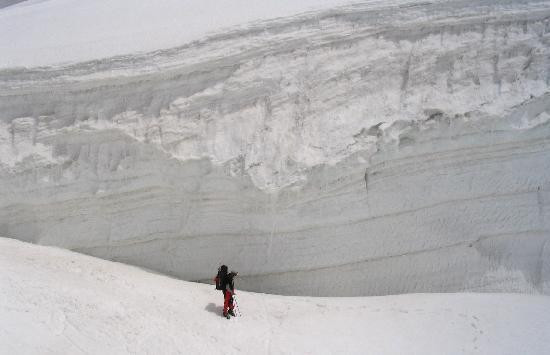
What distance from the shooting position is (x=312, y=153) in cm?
646

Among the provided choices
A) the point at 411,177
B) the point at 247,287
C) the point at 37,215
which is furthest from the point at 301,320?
the point at 37,215

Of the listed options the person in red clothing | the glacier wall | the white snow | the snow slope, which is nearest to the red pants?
the person in red clothing

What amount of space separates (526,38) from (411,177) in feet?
7.98

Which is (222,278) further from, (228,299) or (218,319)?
(218,319)

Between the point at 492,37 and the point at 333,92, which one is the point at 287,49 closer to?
the point at 333,92

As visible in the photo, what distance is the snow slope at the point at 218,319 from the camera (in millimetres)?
5094

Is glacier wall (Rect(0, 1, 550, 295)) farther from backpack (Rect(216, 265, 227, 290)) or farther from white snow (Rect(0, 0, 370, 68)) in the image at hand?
backpack (Rect(216, 265, 227, 290))

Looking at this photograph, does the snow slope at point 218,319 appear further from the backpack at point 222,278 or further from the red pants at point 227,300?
the backpack at point 222,278

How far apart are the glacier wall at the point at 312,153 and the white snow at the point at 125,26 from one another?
0.25 meters

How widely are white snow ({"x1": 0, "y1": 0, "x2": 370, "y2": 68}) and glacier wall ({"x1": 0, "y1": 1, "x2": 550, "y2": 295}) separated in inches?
9.8

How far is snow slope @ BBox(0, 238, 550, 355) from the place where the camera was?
201 inches

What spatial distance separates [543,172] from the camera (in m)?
6.38

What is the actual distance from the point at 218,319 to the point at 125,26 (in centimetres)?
475

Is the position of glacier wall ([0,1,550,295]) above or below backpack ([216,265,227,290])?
above
